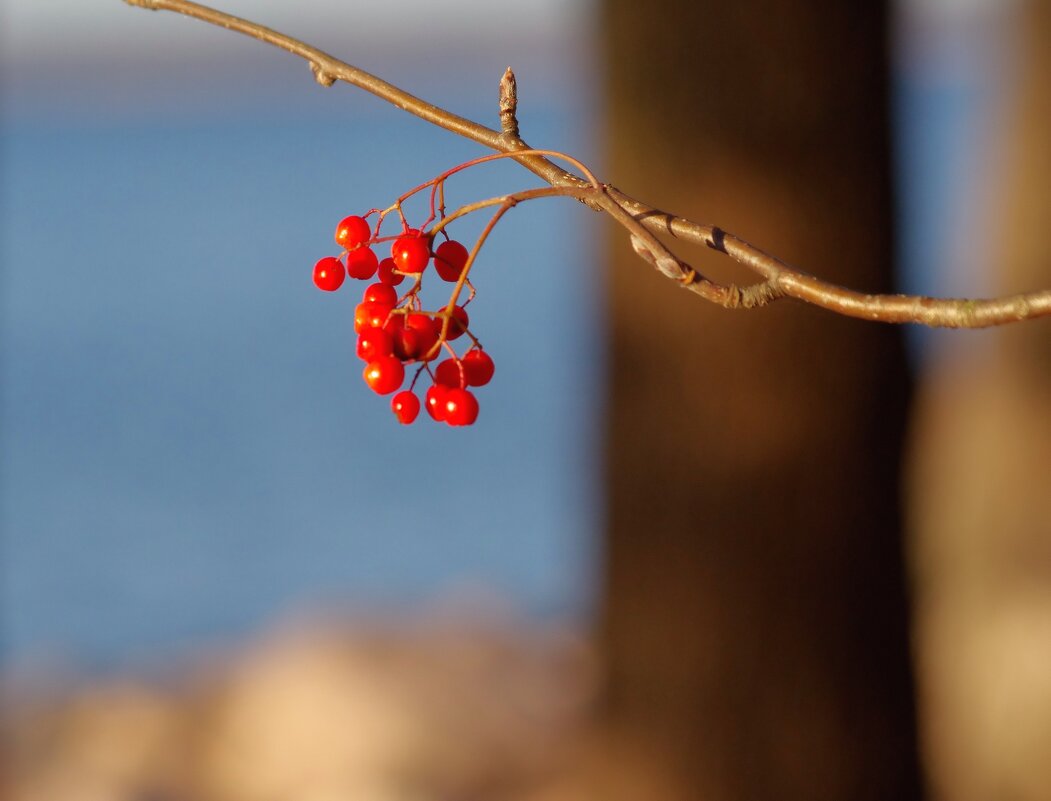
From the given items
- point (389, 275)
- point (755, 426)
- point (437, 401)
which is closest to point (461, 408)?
point (437, 401)

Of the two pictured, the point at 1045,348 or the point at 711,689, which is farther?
the point at 1045,348

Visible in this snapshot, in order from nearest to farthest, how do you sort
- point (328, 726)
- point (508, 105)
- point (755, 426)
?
1. point (508, 105)
2. point (755, 426)
3. point (328, 726)

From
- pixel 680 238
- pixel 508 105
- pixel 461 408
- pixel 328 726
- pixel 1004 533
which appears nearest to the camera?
pixel 680 238

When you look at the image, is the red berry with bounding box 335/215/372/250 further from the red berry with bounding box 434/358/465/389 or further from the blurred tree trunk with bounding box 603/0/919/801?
the blurred tree trunk with bounding box 603/0/919/801

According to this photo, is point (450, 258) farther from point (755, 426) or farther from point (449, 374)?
point (755, 426)

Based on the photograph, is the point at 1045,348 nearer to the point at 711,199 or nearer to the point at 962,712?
the point at 962,712

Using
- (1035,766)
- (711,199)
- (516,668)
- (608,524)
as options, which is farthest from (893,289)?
(516,668)
